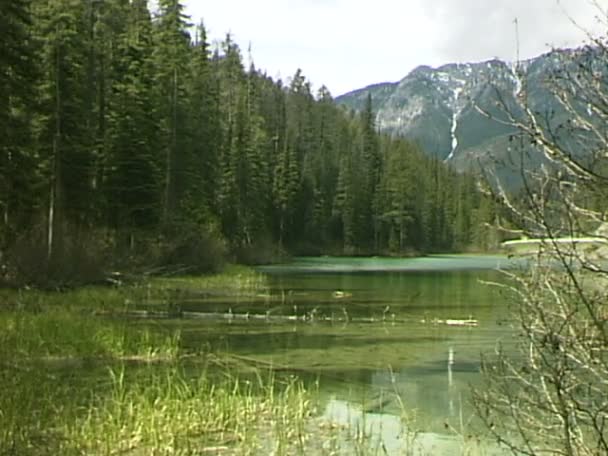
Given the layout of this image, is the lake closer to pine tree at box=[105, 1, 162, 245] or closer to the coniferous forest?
the coniferous forest

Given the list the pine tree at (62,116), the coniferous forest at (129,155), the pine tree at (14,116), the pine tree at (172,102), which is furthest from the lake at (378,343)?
the pine tree at (172,102)

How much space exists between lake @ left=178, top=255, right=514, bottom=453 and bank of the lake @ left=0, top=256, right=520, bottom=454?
0.15 feet

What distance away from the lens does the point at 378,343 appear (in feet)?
57.7

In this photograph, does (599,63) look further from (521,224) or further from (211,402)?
(211,402)

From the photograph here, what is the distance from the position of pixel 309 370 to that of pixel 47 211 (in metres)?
19.7

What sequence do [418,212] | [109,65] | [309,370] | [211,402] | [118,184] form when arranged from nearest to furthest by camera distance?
[211,402], [309,370], [118,184], [109,65], [418,212]

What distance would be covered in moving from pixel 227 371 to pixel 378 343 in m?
5.83

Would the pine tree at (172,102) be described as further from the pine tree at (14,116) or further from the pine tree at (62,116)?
the pine tree at (14,116)

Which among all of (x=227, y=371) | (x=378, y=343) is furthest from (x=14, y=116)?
(x=227, y=371)

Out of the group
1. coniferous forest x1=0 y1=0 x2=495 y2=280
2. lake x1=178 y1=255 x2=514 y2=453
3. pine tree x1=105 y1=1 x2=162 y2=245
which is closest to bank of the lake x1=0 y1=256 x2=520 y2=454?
lake x1=178 y1=255 x2=514 y2=453

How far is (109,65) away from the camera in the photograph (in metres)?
40.7

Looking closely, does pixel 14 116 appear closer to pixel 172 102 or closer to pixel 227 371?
pixel 227 371

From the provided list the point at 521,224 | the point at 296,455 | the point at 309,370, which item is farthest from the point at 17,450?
the point at 309,370

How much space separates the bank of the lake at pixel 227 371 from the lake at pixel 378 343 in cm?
5
